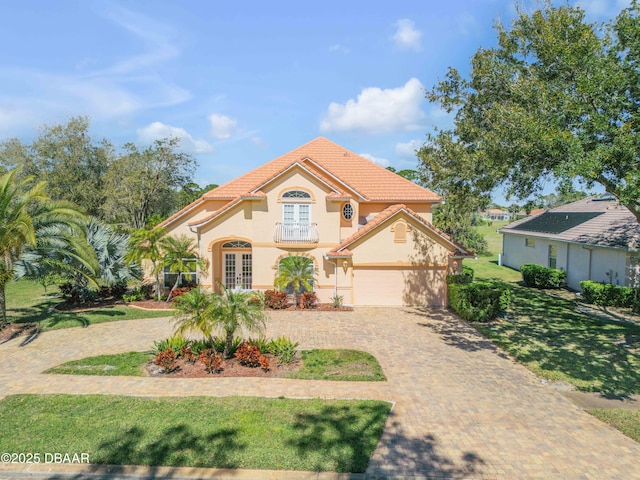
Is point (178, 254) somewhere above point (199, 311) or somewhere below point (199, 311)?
above

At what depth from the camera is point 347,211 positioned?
21.6 meters

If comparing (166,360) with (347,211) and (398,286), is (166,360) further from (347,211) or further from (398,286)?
(347,211)

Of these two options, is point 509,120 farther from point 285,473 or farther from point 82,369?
point 82,369

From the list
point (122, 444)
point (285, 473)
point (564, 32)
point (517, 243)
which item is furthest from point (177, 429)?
point (517, 243)

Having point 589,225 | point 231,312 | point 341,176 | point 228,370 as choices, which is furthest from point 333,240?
point 589,225

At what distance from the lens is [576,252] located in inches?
979

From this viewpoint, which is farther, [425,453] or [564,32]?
[564,32]

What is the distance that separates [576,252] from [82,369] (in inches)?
1049

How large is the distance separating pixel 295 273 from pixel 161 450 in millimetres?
12591

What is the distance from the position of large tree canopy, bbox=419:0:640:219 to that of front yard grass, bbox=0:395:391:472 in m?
9.55

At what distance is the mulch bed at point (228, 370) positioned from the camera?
441 inches

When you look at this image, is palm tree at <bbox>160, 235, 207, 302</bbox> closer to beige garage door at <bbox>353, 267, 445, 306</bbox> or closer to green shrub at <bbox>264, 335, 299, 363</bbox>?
beige garage door at <bbox>353, 267, 445, 306</bbox>

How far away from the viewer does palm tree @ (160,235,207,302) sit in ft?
66.6

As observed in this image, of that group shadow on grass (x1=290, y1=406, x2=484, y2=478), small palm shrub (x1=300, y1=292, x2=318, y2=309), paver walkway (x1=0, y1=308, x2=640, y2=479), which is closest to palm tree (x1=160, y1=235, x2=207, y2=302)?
paver walkway (x1=0, y1=308, x2=640, y2=479)
